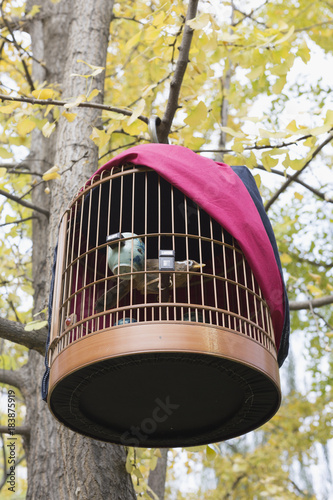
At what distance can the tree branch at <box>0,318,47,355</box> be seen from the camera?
6.24 ft

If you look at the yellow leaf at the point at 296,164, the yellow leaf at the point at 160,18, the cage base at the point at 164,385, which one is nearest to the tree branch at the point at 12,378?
the cage base at the point at 164,385

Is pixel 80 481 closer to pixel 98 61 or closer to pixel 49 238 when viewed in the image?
pixel 49 238

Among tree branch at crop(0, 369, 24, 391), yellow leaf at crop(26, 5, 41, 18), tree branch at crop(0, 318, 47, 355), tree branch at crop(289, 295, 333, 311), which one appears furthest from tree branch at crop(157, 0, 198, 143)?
yellow leaf at crop(26, 5, 41, 18)

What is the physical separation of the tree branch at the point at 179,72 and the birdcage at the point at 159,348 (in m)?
0.36

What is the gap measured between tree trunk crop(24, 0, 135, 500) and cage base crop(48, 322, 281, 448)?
427mm

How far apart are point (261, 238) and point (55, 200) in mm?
1394

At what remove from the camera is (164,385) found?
1.47 meters

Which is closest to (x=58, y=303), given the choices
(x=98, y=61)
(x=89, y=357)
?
(x=89, y=357)

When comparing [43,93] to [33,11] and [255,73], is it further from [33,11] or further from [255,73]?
[33,11]

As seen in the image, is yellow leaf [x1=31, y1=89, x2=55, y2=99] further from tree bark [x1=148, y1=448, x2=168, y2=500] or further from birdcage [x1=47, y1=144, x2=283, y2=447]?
tree bark [x1=148, y1=448, x2=168, y2=500]

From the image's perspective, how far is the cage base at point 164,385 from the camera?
1258 mm

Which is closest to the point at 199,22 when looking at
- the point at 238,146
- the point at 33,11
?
the point at 238,146

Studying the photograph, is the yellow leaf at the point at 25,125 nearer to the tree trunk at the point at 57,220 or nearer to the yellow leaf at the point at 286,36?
the tree trunk at the point at 57,220

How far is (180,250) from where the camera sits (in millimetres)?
2131
